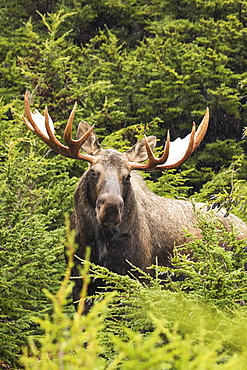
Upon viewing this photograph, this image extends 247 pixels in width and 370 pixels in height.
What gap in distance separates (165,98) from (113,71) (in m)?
1.45

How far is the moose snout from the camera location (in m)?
4.47

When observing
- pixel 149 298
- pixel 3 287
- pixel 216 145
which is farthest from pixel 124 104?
pixel 149 298

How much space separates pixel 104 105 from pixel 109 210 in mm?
4645

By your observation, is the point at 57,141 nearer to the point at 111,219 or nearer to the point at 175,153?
the point at 111,219

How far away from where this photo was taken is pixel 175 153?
18.8 ft

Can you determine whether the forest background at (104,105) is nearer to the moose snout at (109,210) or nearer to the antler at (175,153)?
the antler at (175,153)

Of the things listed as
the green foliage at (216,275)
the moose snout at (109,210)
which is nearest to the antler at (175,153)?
the moose snout at (109,210)

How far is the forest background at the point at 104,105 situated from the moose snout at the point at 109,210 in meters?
0.70

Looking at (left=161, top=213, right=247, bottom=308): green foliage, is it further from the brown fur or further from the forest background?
the brown fur

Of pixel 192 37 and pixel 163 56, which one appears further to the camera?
pixel 192 37

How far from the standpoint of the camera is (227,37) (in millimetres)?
11805

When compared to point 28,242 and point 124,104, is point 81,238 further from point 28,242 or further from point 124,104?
point 124,104

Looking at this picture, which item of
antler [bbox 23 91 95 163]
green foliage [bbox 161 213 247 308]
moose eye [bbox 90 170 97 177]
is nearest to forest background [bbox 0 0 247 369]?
green foliage [bbox 161 213 247 308]

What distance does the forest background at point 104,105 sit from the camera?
188 inches
